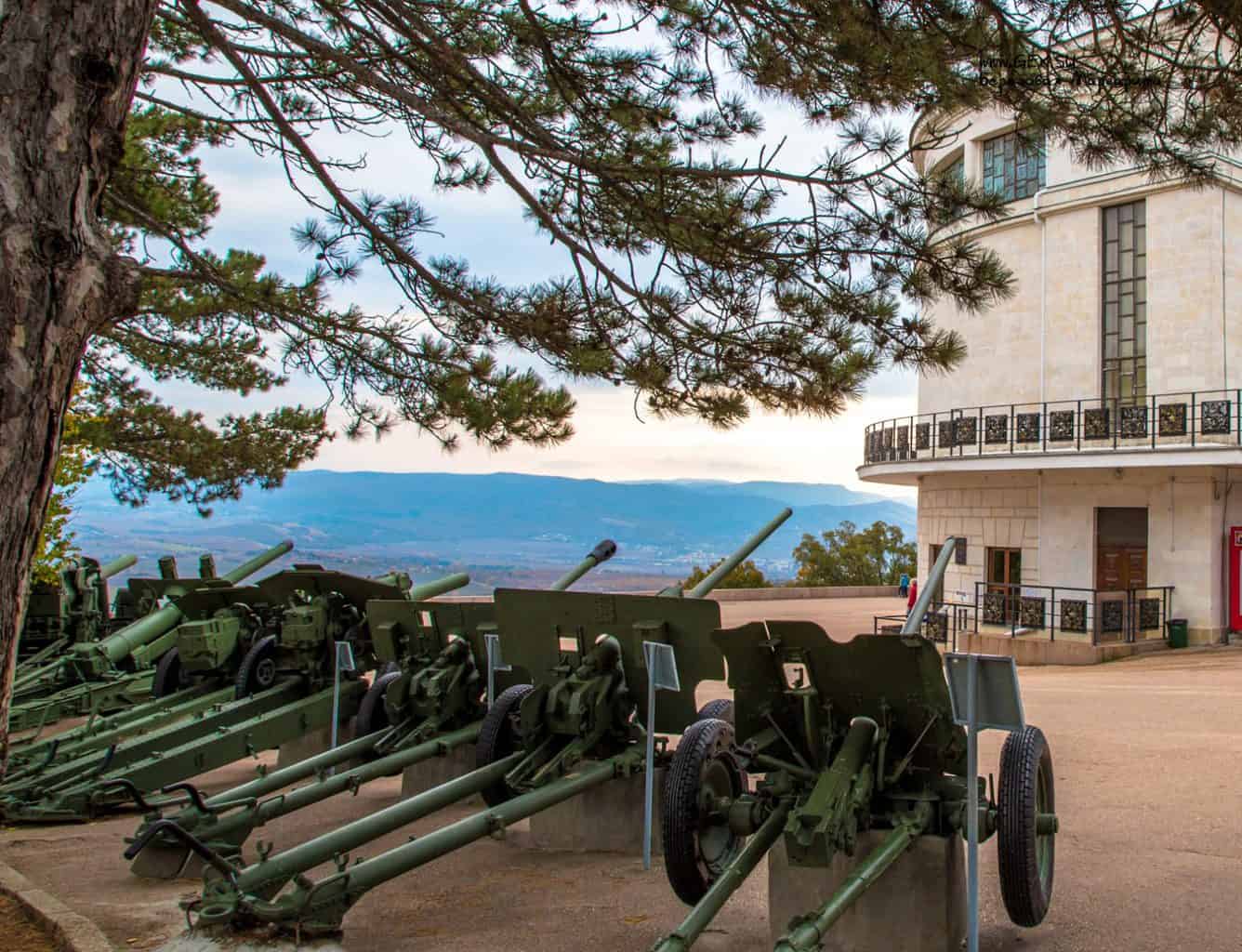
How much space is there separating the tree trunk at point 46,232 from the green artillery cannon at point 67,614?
388 inches

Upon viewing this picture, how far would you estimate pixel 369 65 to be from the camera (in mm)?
7195

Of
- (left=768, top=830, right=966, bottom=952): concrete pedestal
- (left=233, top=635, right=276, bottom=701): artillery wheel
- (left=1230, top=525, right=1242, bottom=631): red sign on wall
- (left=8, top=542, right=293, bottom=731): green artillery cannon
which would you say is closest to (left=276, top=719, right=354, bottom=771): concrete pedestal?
(left=233, top=635, right=276, bottom=701): artillery wheel

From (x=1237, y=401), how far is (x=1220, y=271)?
2.63 m

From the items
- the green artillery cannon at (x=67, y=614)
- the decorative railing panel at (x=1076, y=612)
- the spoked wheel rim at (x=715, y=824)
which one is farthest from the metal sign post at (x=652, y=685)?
the decorative railing panel at (x=1076, y=612)

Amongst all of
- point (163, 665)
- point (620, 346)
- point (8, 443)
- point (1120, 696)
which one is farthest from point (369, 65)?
point (1120, 696)

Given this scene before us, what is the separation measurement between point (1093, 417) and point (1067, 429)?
1.78ft

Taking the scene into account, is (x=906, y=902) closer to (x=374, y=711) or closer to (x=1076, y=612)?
(x=374, y=711)

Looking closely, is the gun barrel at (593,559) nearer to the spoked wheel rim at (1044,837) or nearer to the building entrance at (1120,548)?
the spoked wheel rim at (1044,837)

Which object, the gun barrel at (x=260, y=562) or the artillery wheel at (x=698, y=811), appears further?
the gun barrel at (x=260, y=562)

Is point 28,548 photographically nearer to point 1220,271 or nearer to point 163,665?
point 163,665

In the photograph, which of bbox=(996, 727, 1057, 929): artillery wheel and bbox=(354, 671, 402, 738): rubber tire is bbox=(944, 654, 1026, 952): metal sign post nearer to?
bbox=(996, 727, 1057, 929): artillery wheel

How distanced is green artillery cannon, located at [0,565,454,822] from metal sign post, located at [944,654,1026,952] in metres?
5.24

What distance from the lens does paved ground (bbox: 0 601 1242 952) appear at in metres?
5.10

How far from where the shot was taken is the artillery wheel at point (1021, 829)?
15.1 ft
